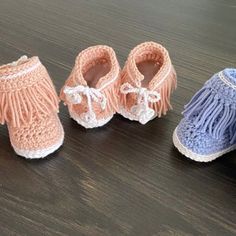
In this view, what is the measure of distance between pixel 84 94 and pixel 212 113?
0.20m

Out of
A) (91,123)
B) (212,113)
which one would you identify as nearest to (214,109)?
(212,113)

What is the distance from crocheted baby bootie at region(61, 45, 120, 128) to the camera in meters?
0.69

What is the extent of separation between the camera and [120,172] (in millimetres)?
666

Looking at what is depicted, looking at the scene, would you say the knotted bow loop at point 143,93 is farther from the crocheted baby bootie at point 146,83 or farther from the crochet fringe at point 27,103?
the crochet fringe at point 27,103

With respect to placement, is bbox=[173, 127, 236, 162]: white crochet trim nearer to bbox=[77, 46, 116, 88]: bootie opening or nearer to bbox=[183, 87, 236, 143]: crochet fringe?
bbox=[183, 87, 236, 143]: crochet fringe

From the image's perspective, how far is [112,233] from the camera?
0.58 metres

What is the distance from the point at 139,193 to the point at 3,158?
0.75 feet

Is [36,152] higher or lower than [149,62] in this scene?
lower

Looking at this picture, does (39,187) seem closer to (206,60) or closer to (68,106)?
(68,106)

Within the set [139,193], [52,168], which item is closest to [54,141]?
[52,168]

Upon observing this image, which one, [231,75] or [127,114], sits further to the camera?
[127,114]

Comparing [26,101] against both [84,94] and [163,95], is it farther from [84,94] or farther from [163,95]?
[163,95]

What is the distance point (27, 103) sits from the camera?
626 mm

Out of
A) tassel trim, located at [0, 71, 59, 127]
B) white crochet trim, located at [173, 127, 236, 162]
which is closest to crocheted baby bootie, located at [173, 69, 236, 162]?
white crochet trim, located at [173, 127, 236, 162]
